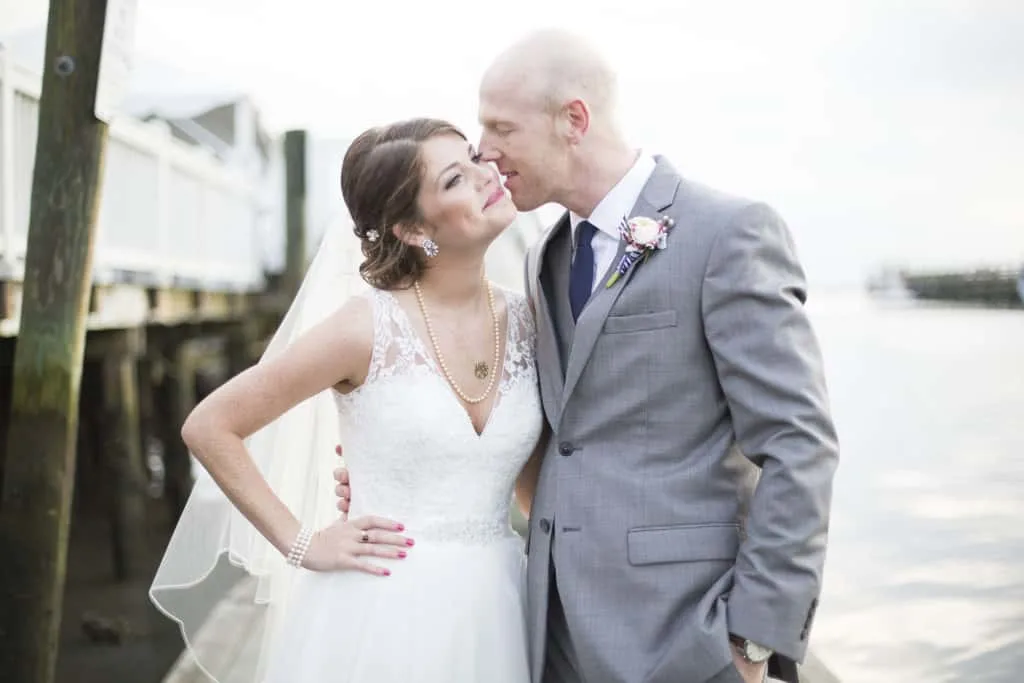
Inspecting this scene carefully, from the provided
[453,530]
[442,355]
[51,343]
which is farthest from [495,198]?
[51,343]

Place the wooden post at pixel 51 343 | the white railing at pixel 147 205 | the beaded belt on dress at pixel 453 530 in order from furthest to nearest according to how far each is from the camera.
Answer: the white railing at pixel 147 205, the wooden post at pixel 51 343, the beaded belt on dress at pixel 453 530

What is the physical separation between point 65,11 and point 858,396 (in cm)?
2774

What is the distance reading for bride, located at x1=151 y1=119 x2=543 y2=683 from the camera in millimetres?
2586

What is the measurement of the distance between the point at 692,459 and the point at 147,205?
28.5ft

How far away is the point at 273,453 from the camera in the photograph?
124 inches

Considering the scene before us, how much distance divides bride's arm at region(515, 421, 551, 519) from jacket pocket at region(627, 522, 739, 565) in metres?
0.42

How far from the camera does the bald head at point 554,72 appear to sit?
2.61 m

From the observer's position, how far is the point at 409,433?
2625mm

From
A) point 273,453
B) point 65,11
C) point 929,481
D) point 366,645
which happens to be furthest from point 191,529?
point 929,481

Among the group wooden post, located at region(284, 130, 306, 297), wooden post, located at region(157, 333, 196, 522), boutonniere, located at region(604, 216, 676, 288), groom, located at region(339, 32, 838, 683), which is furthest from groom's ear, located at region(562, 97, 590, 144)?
wooden post, located at region(284, 130, 306, 297)

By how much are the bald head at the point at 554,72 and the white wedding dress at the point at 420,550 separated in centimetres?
59

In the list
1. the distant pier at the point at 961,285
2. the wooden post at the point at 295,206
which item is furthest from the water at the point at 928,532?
the wooden post at the point at 295,206

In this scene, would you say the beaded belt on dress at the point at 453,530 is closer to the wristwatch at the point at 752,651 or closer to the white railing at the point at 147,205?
the wristwatch at the point at 752,651

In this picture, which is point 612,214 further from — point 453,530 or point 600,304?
point 453,530
